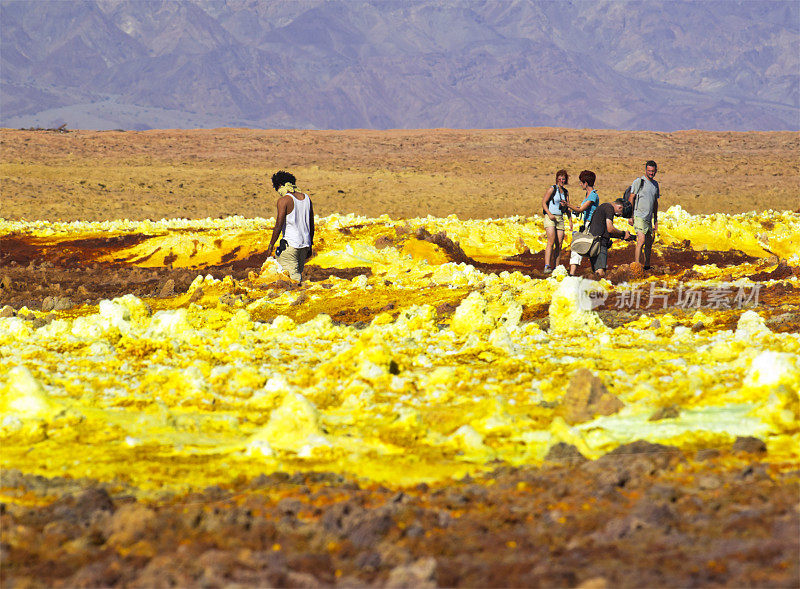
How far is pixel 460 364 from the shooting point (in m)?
7.28

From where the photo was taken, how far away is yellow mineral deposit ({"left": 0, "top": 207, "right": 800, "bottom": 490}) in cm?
525

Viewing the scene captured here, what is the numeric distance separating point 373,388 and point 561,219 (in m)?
7.43

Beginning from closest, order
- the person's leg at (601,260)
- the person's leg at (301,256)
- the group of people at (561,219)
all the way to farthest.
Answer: the group of people at (561,219) → the person's leg at (301,256) → the person's leg at (601,260)

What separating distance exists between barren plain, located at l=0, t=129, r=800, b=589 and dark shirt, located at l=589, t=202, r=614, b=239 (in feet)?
2.18

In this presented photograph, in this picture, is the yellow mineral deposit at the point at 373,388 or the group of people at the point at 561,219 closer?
the yellow mineral deposit at the point at 373,388

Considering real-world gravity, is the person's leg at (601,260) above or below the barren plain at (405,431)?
above

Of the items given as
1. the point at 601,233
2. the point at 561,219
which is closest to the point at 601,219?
the point at 601,233

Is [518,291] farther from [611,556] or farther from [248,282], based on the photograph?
[611,556]

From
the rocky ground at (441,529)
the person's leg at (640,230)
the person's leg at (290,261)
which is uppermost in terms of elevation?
the person's leg at (640,230)

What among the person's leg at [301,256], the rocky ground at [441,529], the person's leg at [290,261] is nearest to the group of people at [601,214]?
the person's leg at [301,256]

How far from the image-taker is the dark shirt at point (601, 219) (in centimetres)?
1193

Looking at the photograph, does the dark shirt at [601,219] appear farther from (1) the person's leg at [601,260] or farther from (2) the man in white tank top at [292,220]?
(2) the man in white tank top at [292,220]

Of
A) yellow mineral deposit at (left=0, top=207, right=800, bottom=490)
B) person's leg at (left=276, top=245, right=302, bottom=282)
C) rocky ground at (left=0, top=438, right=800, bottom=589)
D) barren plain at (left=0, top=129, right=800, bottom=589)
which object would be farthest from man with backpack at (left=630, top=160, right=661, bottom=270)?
rocky ground at (left=0, top=438, right=800, bottom=589)

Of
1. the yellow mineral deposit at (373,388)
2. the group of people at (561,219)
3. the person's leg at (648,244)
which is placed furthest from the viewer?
the person's leg at (648,244)
